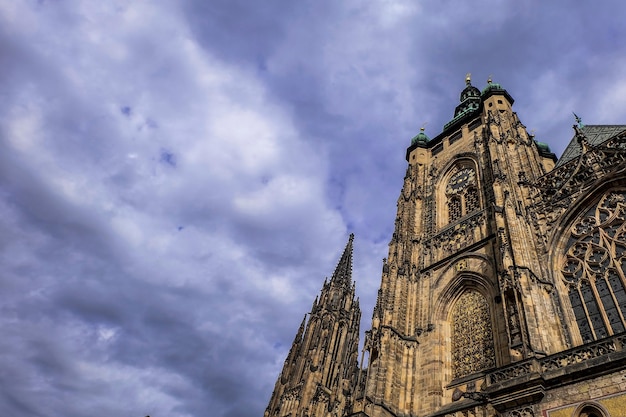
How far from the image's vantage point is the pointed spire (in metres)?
42.4

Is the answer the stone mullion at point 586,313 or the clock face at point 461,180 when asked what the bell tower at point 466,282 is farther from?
the stone mullion at point 586,313

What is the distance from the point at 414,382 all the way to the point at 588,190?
29.2 feet

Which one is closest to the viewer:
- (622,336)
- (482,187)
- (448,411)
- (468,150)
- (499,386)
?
(622,336)

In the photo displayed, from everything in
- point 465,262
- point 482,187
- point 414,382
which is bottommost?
point 414,382

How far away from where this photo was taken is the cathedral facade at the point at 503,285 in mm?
9945

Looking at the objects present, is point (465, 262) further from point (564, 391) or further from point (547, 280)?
point (564, 391)

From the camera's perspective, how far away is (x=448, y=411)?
1265 centimetres

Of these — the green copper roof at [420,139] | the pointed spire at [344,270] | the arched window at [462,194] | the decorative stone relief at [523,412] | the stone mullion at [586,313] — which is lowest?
the decorative stone relief at [523,412]

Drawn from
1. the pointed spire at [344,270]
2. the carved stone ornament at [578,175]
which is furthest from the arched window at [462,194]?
the pointed spire at [344,270]

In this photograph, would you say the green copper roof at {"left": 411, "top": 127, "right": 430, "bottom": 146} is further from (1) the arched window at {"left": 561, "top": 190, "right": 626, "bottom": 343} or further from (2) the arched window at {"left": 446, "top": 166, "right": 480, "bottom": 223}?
(1) the arched window at {"left": 561, "top": 190, "right": 626, "bottom": 343}

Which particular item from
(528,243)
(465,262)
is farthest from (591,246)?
(465,262)

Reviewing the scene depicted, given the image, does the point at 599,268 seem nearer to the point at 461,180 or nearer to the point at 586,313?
the point at 586,313

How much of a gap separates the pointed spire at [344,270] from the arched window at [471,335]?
26456 millimetres

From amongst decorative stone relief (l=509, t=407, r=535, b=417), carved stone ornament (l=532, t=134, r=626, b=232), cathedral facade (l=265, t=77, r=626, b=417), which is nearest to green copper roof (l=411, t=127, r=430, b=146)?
cathedral facade (l=265, t=77, r=626, b=417)
